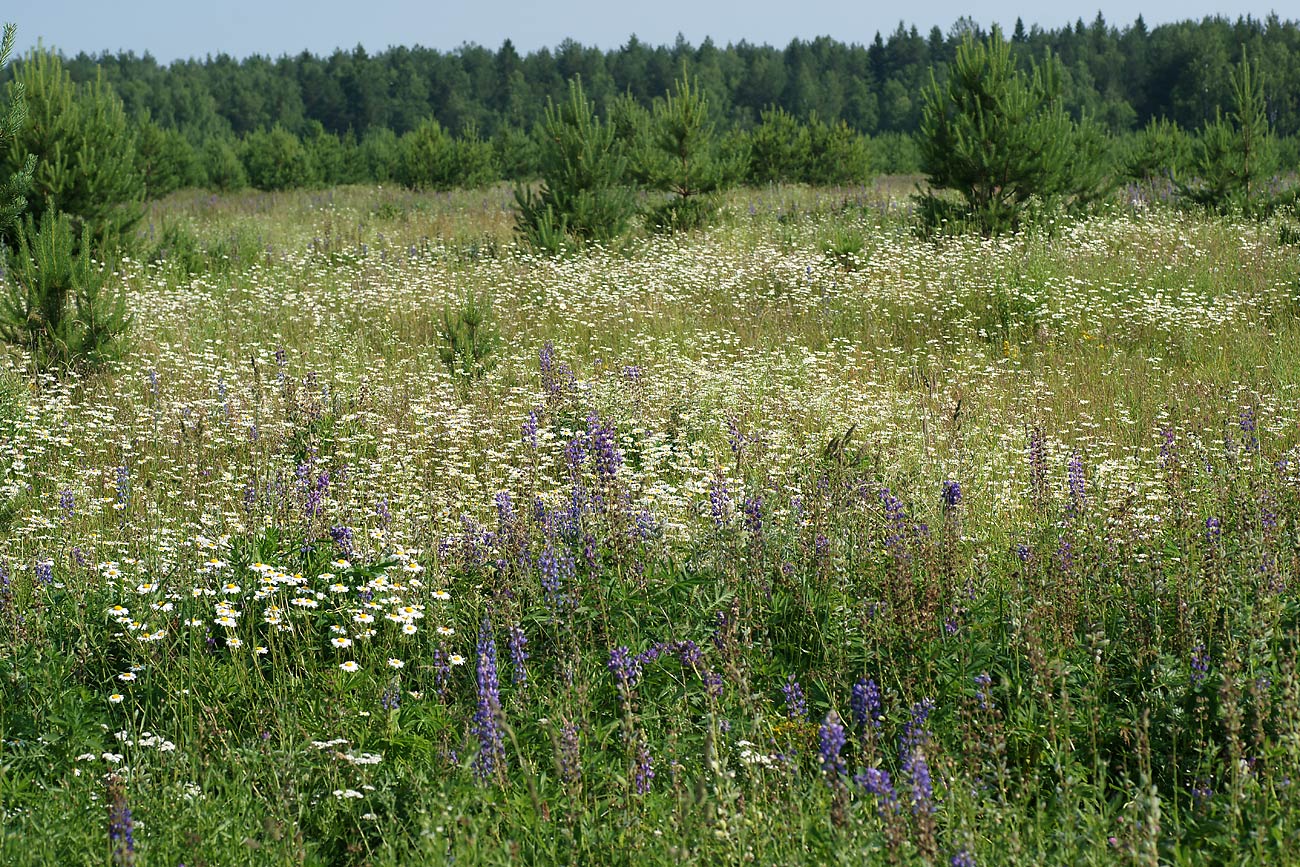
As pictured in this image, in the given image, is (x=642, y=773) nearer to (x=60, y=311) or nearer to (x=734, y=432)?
(x=734, y=432)

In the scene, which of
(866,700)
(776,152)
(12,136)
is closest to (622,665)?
(866,700)

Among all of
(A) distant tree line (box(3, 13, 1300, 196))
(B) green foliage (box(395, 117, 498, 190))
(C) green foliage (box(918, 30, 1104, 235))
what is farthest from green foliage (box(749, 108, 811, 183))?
(C) green foliage (box(918, 30, 1104, 235))

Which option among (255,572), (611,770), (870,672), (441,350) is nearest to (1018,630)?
(870,672)

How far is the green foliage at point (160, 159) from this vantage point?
25.8 metres

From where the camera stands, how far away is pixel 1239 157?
702 inches

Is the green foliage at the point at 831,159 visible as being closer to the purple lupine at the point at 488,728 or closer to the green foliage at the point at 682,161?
the green foliage at the point at 682,161

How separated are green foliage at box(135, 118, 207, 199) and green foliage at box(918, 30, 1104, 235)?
17.5 metres

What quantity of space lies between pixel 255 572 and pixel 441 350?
5.59m

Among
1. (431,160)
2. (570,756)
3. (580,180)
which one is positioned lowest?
(570,756)

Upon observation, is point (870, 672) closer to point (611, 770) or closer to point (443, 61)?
point (611, 770)

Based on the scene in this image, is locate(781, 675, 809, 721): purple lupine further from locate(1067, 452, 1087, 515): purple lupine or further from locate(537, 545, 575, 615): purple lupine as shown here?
locate(1067, 452, 1087, 515): purple lupine

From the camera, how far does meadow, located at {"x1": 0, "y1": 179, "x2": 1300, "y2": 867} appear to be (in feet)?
8.88

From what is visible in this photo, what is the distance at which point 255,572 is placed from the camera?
4230mm

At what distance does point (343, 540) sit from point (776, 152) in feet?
88.0
